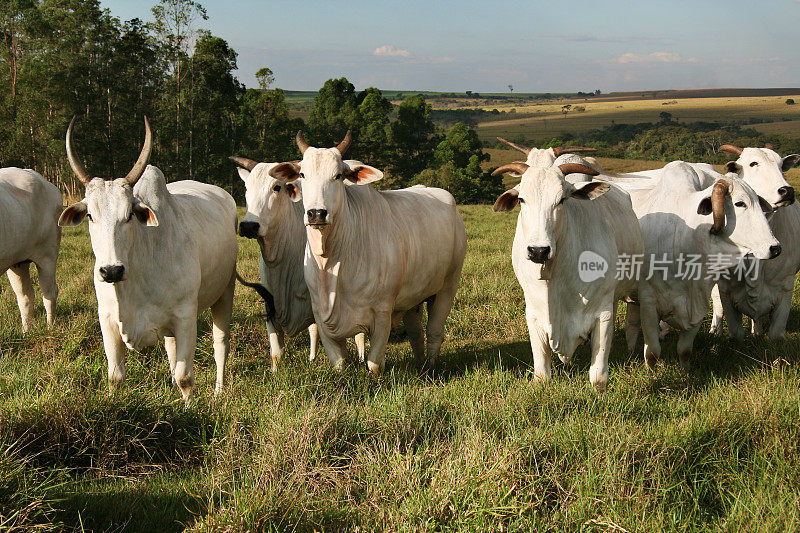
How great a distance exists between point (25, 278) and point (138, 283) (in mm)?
3458

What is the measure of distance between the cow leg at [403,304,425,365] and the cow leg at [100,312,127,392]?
2957 millimetres

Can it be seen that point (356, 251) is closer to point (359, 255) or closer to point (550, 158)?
point (359, 255)

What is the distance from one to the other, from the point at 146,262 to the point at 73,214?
0.59 metres

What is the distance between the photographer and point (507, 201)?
4.77m

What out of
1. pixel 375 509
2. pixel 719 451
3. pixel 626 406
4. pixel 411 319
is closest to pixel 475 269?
pixel 411 319

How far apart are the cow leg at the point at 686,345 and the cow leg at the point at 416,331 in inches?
99.1

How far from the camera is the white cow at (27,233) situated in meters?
6.93

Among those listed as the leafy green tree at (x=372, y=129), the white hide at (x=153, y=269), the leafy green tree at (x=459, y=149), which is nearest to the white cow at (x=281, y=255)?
the white hide at (x=153, y=269)

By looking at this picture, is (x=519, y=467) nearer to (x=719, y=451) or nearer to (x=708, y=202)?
(x=719, y=451)

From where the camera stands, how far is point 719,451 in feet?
12.1

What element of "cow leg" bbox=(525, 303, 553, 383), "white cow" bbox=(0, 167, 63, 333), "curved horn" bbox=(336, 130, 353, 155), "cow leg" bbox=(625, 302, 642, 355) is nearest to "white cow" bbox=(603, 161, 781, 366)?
"cow leg" bbox=(625, 302, 642, 355)

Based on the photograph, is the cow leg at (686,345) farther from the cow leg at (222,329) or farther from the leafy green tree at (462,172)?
the leafy green tree at (462,172)

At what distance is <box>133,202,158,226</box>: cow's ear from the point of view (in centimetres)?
452

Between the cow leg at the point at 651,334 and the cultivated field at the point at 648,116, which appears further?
the cultivated field at the point at 648,116
